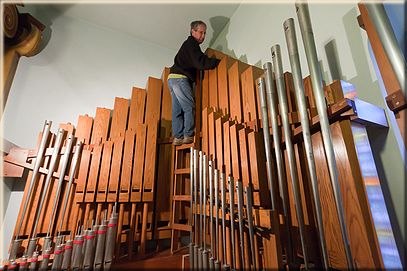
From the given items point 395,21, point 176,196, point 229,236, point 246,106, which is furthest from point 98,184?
point 395,21

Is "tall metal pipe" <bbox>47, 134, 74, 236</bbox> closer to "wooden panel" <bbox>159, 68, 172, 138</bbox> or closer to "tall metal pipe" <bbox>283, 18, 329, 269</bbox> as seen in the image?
"wooden panel" <bbox>159, 68, 172, 138</bbox>

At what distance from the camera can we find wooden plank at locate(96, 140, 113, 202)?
180 centimetres

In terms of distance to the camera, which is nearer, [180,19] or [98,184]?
[98,184]

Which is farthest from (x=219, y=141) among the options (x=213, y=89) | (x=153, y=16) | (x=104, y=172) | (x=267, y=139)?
(x=153, y=16)

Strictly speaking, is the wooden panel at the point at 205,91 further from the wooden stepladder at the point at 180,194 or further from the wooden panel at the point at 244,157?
the wooden panel at the point at 244,157

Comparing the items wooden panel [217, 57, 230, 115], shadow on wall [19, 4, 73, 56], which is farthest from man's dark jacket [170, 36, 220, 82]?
shadow on wall [19, 4, 73, 56]

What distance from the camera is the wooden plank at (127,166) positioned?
5.91ft

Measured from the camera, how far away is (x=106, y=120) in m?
2.22

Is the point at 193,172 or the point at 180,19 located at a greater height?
the point at 180,19

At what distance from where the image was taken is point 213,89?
6.14ft

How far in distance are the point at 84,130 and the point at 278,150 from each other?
6.19ft

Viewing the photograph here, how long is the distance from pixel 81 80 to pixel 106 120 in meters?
0.86

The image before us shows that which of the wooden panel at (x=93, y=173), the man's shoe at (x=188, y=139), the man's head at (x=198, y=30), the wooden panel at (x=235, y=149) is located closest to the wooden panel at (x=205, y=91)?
the man's shoe at (x=188, y=139)

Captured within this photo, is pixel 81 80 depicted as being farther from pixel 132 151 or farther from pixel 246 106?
pixel 246 106
